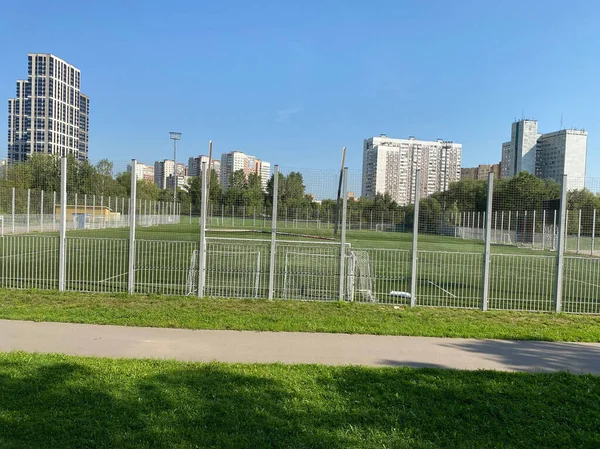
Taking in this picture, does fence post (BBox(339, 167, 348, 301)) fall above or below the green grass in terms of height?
above

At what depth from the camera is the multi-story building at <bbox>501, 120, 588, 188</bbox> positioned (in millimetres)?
53594

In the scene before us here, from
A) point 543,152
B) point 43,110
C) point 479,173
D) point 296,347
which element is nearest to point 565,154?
point 543,152

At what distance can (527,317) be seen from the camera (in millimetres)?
9117

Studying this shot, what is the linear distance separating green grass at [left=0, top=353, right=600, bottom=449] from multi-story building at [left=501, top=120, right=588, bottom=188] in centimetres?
2860

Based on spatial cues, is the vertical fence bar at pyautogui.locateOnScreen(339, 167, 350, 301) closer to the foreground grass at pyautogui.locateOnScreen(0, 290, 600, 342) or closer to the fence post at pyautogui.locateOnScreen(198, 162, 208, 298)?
the foreground grass at pyautogui.locateOnScreen(0, 290, 600, 342)

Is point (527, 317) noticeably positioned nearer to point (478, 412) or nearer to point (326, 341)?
point (326, 341)

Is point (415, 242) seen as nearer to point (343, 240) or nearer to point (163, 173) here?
point (343, 240)

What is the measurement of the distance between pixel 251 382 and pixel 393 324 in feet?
12.0

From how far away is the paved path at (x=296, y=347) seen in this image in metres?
5.89

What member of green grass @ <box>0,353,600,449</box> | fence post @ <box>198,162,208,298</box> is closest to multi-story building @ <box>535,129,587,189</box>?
fence post @ <box>198,162,208,298</box>

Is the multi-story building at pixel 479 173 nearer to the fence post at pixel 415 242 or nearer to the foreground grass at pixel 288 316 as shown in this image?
the fence post at pixel 415 242

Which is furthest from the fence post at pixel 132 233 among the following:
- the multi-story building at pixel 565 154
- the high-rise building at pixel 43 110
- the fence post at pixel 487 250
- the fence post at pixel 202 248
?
the high-rise building at pixel 43 110

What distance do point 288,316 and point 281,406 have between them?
3.91 m

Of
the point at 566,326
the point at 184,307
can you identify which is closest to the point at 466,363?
the point at 566,326
